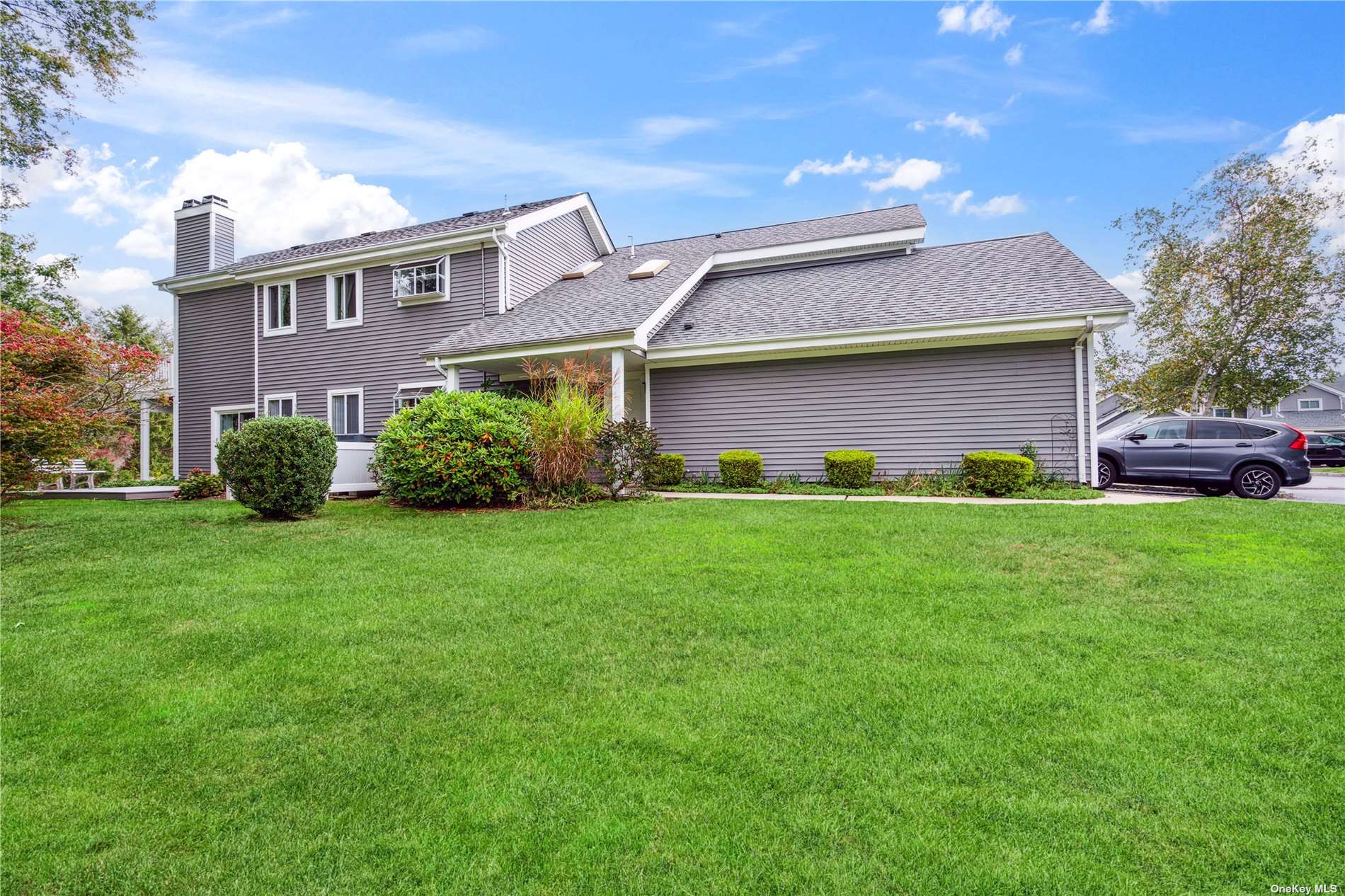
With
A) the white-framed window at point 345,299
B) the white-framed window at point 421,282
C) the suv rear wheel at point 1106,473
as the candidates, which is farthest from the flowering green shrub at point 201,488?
the suv rear wheel at point 1106,473

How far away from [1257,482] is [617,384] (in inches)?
418

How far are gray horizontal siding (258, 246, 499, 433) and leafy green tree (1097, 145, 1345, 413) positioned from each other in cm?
2167

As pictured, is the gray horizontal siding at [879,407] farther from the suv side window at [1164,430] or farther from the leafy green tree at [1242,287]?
the leafy green tree at [1242,287]

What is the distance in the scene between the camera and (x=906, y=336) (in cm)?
1105

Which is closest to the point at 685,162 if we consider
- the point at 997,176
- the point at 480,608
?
the point at 997,176

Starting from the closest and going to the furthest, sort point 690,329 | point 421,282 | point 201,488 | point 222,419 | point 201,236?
point 690,329, point 201,488, point 421,282, point 222,419, point 201,236

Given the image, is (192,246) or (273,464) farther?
(192,246)

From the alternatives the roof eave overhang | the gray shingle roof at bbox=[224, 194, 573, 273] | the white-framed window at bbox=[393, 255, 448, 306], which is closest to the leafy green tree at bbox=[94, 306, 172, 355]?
the gray shingle roof at bbox=[224, 194, 573, 273]

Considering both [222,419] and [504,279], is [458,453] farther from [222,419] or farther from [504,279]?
[222,419]

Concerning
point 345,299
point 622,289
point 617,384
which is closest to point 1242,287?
point 622,289

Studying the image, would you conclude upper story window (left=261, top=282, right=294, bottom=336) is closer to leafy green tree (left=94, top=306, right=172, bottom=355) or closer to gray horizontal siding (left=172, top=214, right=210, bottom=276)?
gray horizontal siding (left=172, top=214, right=210, bottom=276)

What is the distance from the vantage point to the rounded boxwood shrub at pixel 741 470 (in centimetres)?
1170

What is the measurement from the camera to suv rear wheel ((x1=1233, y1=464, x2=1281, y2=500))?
10.3 metres

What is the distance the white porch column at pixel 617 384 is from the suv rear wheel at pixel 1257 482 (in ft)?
33.1
